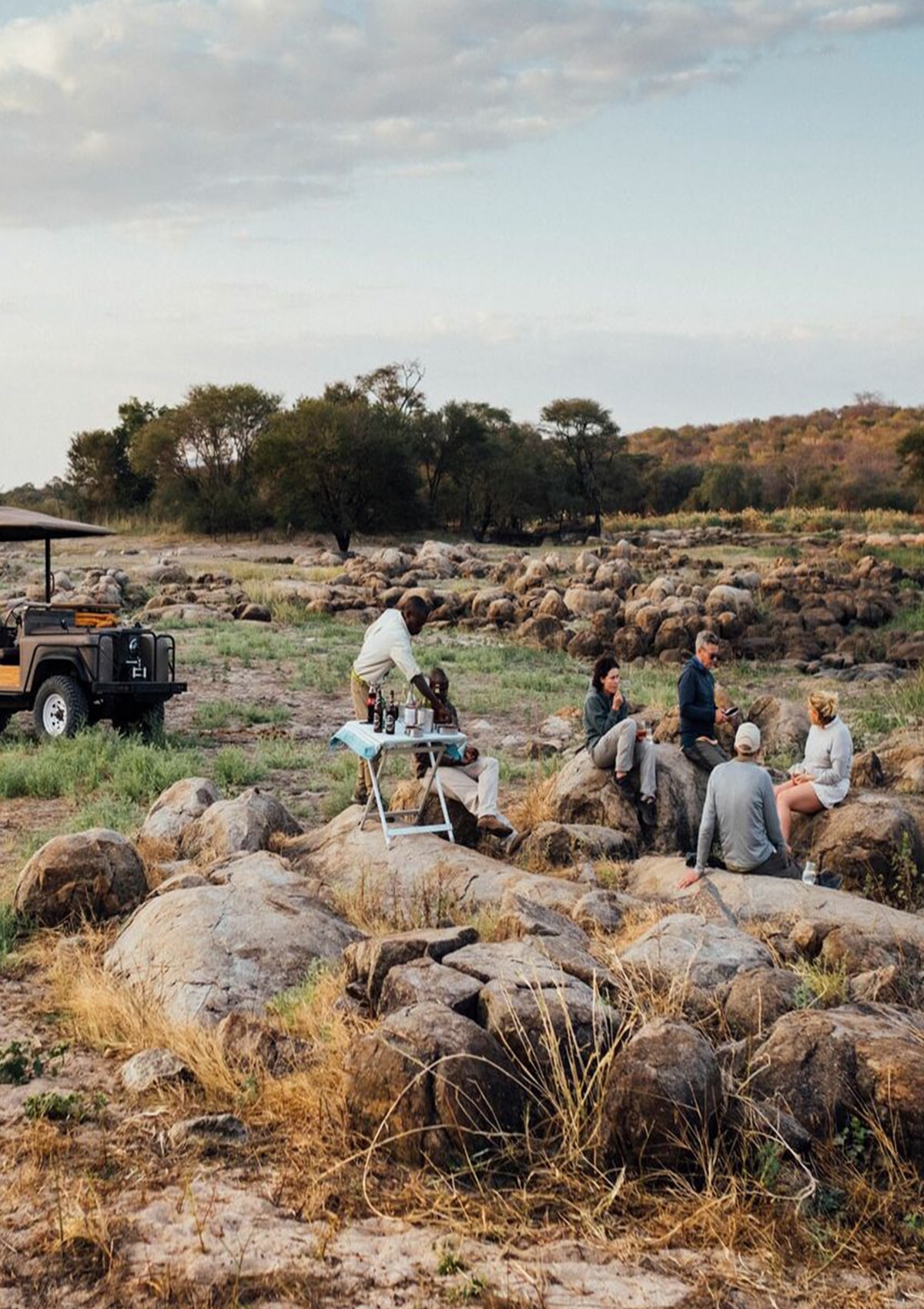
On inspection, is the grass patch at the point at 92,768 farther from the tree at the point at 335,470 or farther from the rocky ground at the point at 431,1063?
the tree at the point at 335,470

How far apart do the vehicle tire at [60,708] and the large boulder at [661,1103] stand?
390 inches

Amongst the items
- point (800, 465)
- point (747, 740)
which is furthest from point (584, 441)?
point (747, 740)

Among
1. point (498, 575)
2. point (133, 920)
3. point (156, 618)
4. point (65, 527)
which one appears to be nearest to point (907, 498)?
point (498, 575)

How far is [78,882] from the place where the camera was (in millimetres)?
8094

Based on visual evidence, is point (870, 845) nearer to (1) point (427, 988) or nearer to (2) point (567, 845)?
(2) point (567, 845)

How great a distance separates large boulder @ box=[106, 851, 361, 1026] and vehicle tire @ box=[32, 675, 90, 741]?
685cm

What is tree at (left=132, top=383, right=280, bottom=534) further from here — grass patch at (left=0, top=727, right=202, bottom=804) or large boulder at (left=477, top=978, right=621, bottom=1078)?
large boulder at (left=477, top=978, right=621, bottom=1078)

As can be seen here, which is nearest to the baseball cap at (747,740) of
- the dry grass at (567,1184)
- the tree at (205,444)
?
the dry grass at (567,1184)

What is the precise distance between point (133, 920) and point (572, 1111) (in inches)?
125

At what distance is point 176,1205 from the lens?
4.68 meters

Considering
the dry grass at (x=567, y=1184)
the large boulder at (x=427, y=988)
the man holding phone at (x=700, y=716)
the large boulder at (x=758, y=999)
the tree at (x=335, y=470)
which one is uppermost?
the tree at (x=335, y=470)

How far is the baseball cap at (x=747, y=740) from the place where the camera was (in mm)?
8375

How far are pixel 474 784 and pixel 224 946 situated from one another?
2.99m

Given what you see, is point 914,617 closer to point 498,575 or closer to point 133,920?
point 498,575
